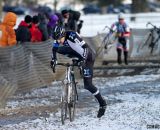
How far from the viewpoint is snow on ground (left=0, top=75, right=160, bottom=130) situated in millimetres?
9891

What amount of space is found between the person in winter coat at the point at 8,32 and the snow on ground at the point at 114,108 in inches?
53.2

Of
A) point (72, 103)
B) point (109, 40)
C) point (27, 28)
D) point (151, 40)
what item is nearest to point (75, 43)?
point (72, 103)

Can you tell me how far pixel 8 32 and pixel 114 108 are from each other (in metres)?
4.08

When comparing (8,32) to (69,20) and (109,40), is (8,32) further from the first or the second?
(109,40)

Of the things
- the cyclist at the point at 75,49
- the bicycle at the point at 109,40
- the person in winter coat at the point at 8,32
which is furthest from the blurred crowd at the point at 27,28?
the cyclist at the point at 75,49

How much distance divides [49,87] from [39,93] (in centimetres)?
90

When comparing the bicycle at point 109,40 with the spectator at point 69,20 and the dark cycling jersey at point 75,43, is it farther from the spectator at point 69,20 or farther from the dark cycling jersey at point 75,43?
the dark cycling jersey at point 75,43

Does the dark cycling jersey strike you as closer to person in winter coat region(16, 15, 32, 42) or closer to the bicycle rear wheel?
the bicycle rear wheel

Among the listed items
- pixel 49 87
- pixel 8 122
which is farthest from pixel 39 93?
pixel 8 122

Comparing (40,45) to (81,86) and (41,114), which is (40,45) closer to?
(81,86)

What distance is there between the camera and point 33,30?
16266mm

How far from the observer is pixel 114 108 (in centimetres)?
1151

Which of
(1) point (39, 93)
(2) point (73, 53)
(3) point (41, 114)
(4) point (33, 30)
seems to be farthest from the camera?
(4) point (33, 30)

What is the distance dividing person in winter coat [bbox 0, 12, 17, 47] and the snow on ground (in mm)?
1351
